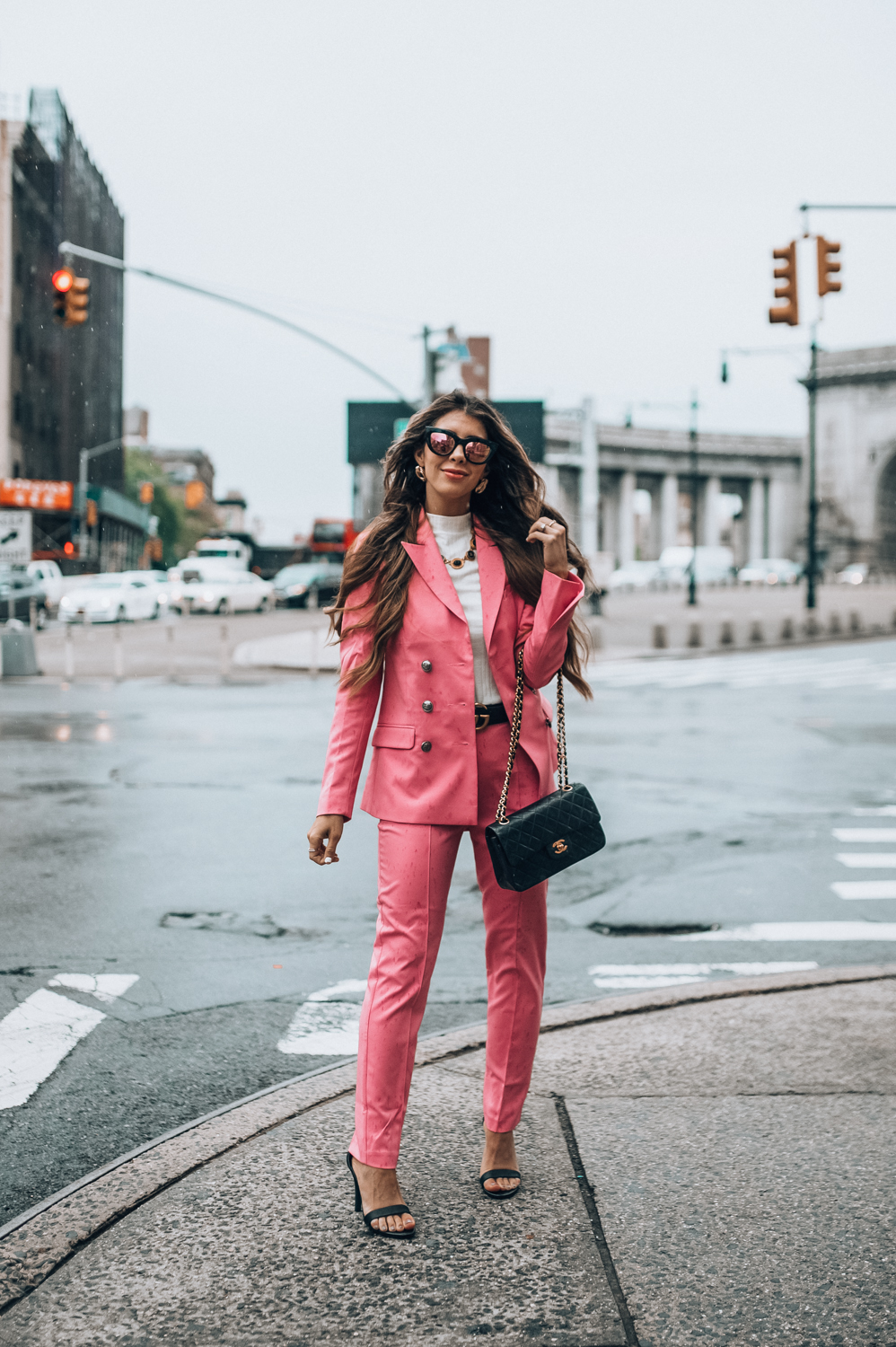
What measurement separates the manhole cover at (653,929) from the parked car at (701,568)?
72.9m

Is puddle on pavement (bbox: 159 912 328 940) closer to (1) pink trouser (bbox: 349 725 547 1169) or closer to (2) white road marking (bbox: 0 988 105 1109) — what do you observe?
(2) white road marking (bbox: 0 988 105 1109)

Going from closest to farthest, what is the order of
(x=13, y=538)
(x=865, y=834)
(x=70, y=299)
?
(x=865, y=834), (x=70, y=299), (x=13, y=538)

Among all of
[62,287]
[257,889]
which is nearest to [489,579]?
[257,889]

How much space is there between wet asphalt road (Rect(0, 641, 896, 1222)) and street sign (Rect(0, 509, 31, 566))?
1074cm

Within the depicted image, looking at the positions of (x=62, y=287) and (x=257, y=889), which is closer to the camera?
(x=257, y=889)

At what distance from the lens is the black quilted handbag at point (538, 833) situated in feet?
10.9

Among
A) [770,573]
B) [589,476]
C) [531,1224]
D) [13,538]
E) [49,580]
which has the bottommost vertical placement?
[531,1224]

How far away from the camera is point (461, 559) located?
3.54 m

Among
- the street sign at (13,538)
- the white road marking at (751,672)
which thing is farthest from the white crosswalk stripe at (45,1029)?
the street sign at (13,538)

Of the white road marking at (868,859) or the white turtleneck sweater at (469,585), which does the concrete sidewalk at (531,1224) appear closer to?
the white turtleneck sweater at (469,585)

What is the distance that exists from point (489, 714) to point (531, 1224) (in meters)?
1.23

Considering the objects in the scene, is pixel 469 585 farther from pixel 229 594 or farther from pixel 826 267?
pixel 229 594

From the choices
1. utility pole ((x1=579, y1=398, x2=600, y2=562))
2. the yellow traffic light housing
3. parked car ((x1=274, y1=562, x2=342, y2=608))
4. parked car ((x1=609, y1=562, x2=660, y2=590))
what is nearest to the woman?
the yellow traffic light housing

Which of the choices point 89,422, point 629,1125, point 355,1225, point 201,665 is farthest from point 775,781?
point 89,422
